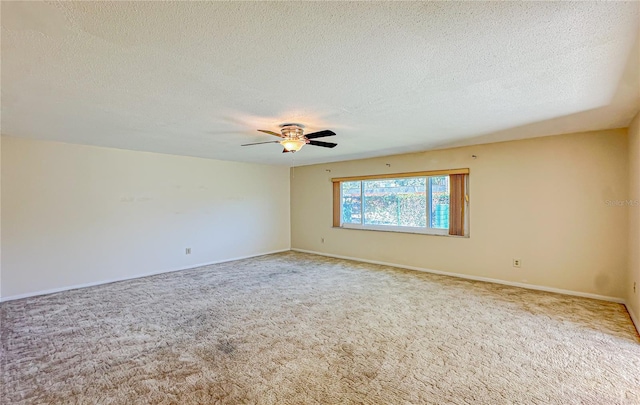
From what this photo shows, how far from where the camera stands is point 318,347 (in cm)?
257

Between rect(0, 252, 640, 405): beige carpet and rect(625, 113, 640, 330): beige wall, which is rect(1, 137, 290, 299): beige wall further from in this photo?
rect(625, 113, 640, 330): beige wall

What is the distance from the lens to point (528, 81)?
2127mm

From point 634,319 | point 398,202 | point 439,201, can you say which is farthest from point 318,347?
point 398,202

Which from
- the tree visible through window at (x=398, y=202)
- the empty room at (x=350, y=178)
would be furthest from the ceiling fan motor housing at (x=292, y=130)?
the tree visible through window at (x=398, y=202)

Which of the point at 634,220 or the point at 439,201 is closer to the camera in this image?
the point at 634,220

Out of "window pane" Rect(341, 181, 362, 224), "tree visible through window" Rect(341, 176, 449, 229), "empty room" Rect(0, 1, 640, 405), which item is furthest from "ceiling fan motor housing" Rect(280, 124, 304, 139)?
"window pane" Rect(341, 181, 362, 224)

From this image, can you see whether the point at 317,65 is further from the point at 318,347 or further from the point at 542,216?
the point at 542,216

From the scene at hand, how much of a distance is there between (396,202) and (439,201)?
2.76 ft

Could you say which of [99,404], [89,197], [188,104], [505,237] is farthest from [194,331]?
[505,237]

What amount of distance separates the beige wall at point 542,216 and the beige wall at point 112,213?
11.7ft

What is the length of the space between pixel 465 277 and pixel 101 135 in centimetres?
568

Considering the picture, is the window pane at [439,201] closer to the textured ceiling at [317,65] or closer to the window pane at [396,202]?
the window pane at [396,202]

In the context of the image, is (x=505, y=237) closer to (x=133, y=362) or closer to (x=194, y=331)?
(x=194, y=331)

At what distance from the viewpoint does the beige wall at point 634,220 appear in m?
2.94
